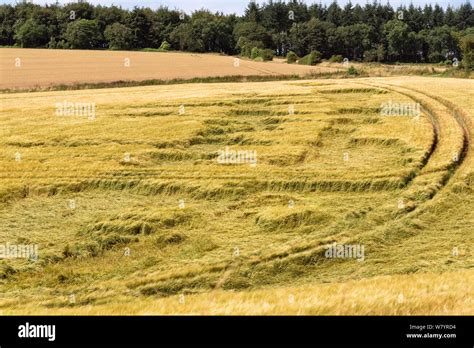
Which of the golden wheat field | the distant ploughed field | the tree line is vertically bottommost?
the golden wheat field

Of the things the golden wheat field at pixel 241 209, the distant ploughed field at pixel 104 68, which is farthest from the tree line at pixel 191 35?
the golden wheat field at pixel 241 209

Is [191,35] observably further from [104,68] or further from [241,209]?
[241,209]

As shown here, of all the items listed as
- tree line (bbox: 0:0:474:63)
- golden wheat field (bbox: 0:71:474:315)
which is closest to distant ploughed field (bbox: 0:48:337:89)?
tree line (bbox: 0:0:474:63)

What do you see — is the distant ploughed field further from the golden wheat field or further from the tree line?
the golden wheat field

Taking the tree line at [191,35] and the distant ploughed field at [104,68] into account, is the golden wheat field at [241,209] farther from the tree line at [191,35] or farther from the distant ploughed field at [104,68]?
the tree line at [191,35]

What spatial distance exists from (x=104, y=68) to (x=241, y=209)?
75927 millimetres

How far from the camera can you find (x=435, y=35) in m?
175

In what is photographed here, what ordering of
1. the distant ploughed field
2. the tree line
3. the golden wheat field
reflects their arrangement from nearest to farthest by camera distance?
the golden wheat field, the distant ploughed field, the tree line

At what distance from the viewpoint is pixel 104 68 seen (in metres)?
95.6

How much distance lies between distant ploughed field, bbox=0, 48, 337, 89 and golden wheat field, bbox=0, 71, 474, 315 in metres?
34.3

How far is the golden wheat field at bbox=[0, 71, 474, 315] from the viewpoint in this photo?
17156 millimetres

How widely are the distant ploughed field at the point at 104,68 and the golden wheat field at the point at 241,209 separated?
3427cm

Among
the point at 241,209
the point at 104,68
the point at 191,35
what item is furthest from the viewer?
the point at 191,35

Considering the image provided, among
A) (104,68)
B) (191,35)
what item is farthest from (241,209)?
(191,35)
